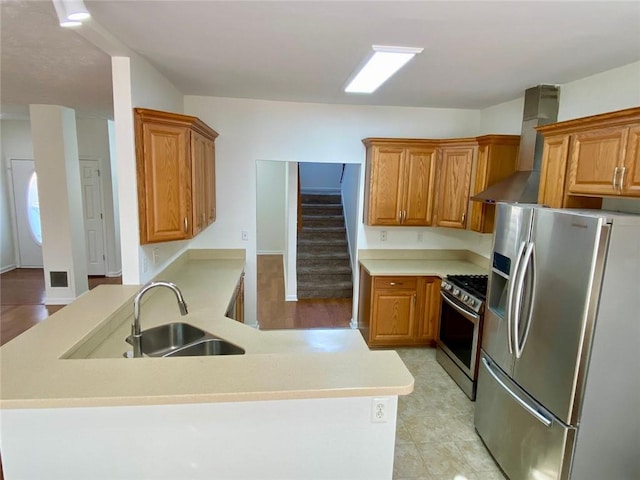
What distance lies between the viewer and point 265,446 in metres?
1.44

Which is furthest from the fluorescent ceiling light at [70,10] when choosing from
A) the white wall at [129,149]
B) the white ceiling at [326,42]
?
the white wall at [129,149]

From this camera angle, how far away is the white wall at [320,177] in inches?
326

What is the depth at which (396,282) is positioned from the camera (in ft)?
12.5

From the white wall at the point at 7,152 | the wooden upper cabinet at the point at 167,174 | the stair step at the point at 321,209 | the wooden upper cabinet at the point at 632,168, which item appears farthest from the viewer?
the stair step at the point at 321,209

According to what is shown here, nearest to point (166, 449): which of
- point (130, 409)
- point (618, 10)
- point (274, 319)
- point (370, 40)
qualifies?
point (130, 409)

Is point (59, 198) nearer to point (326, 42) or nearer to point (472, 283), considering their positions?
point (326, 42)

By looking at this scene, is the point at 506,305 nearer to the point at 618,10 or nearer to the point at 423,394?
the point at 423,394

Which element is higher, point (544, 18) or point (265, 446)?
point (544, 18)

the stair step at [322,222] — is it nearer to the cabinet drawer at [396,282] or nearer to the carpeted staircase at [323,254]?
the carpeted staircase at [323,254]

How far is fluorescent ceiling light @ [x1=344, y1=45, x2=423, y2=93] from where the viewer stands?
2.22 meters

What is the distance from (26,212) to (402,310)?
676 centimetres

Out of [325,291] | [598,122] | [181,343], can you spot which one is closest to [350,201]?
[325,291]

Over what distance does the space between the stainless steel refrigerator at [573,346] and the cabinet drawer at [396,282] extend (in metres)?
1.55

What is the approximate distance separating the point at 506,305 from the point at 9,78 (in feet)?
14.5
